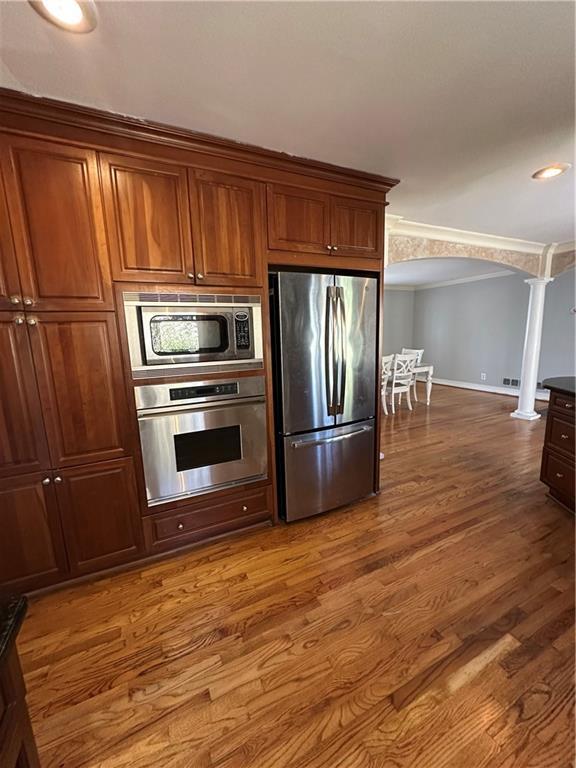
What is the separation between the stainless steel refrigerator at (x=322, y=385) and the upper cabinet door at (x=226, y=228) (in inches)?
8.8

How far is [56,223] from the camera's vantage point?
1.60 m

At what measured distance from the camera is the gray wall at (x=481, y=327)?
5637 mm

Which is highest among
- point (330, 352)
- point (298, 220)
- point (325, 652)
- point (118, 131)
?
point (118, 131)

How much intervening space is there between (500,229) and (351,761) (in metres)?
4.62

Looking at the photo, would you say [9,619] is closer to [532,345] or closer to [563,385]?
[563,385]

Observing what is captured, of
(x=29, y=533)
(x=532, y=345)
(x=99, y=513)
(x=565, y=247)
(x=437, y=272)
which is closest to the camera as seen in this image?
(x=29, y=533)

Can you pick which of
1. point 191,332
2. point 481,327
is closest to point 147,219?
point 191,332

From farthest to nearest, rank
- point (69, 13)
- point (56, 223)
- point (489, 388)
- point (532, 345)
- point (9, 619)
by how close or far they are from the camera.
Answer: point (489, 388) < point (532, 345) < point (56, 223) < point (69, 13) < point (9, 619)

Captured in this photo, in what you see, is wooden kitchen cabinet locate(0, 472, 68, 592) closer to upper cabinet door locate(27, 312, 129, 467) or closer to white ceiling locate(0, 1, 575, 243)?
upper cabinet door locate(27, 312, 129, 467)

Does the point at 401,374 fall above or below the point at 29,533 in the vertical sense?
above

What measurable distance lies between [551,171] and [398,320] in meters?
6.28

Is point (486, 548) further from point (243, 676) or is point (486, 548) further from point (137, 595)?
point (137, 595)

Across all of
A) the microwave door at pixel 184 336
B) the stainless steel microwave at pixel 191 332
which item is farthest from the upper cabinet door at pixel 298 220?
the microwave door at pixel 184 336

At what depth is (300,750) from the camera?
1.14 meters
